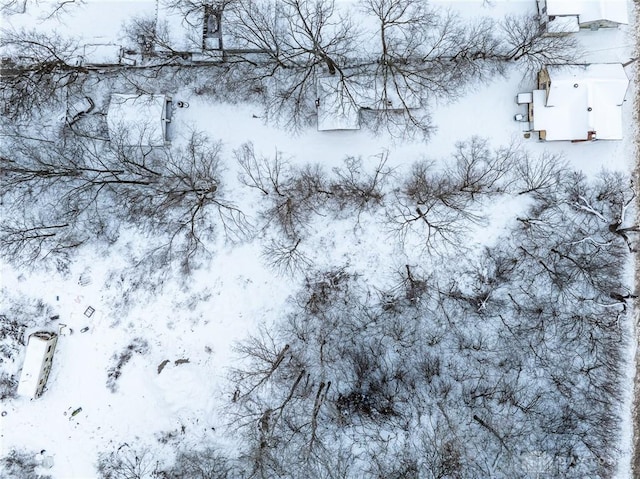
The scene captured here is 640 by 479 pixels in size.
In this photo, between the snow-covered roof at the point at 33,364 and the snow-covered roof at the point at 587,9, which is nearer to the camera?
the snow-covered roof at the point at 587,9

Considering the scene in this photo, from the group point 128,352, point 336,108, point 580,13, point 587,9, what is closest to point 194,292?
point 128,352

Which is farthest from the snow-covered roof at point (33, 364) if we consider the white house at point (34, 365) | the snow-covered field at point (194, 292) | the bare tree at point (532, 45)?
the bare tree at point (532, 45)

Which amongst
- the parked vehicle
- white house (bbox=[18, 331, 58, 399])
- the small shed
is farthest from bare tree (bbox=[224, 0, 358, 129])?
white house (bbox=[18, 331, 58, 399])

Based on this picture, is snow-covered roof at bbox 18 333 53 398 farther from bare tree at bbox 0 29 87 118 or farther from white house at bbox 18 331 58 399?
bare tree at bbox 0 29 87 118

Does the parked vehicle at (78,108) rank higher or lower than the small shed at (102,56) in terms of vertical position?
lower

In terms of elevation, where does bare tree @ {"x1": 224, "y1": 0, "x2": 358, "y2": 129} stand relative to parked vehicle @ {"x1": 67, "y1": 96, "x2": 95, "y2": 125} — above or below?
above

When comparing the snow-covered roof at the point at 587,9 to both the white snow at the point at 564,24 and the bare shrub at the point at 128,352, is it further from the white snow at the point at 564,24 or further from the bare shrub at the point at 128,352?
the bare shrub at the point at 128,352
